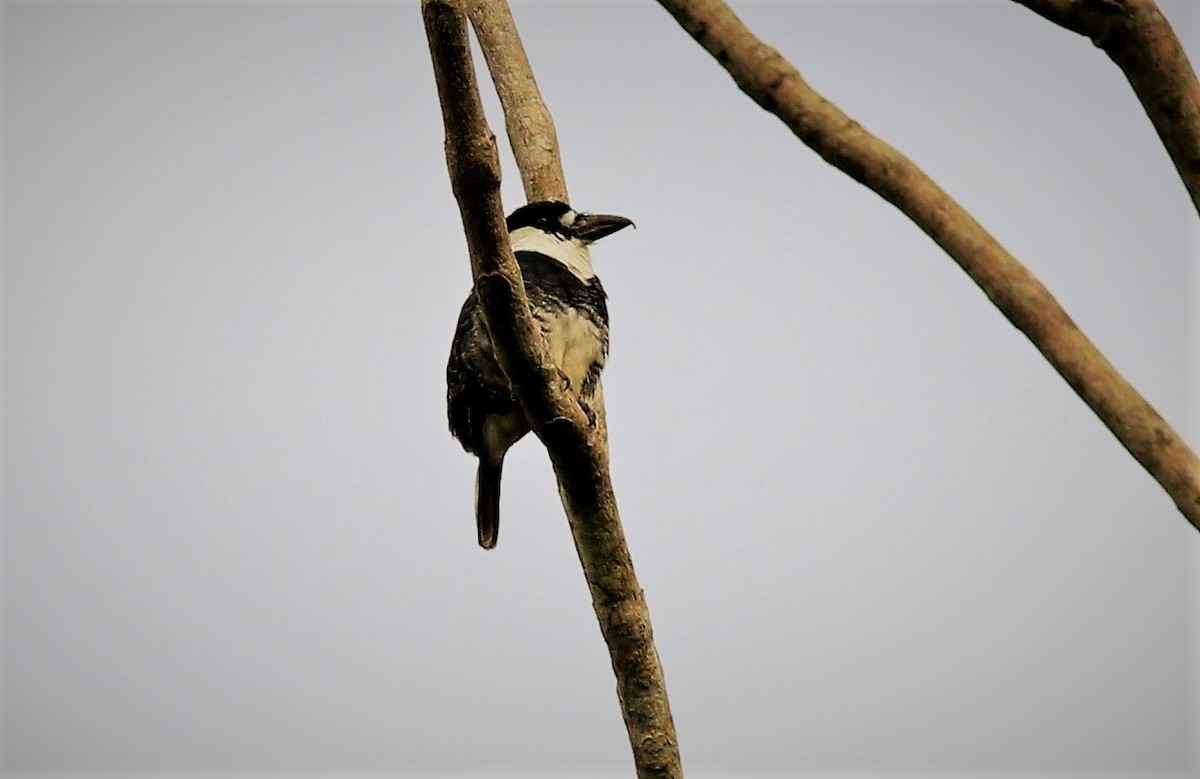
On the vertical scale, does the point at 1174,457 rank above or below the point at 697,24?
below

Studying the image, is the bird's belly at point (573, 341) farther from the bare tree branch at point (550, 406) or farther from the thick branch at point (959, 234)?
the thick branch at point (959, 234)

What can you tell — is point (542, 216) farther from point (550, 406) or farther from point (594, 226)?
point (550, 406)

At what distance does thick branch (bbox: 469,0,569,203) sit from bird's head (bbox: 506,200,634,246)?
5 centimetres

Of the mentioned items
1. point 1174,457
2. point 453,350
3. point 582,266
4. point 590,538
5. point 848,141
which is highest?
point 582,266

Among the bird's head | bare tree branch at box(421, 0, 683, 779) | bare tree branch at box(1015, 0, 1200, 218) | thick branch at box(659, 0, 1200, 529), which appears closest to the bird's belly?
the bird's head

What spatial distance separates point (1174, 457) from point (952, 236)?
0.23 metres

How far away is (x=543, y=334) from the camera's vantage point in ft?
5.89

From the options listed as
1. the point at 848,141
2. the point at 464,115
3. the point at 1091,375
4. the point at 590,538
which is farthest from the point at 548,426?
the point at 1091,375

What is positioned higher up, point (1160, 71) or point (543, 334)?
point (543, 334)

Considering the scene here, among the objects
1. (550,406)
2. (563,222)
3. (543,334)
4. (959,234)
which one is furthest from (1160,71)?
(563,222)

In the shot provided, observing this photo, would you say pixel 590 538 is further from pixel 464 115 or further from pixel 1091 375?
pixel 1091 375

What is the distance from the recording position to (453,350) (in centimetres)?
188

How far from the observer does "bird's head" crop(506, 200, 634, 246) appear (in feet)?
6.23

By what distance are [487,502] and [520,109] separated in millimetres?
650
